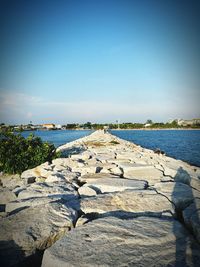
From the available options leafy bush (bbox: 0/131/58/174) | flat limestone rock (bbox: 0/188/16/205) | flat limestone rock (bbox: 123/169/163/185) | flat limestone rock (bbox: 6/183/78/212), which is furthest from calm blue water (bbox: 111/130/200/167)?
flat limestone rock (bbox: 0/188/16/205)

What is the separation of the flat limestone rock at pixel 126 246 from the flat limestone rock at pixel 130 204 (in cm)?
37

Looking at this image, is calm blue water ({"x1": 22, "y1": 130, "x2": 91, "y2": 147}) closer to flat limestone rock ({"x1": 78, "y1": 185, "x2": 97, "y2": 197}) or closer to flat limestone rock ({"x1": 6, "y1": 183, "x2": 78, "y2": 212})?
flat limestone rock ({"x1": 6, "y1": 183, "x2": 78, "y2": 212})

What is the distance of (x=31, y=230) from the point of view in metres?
1.87

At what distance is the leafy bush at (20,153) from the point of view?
502cm

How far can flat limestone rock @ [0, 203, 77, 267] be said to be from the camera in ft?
5.43

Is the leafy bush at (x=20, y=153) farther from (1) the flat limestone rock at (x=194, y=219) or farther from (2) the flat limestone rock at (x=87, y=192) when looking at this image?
(1) the flat limestone rock at (x=194, y=219)

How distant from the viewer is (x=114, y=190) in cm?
321

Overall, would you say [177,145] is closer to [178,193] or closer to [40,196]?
[178,193]

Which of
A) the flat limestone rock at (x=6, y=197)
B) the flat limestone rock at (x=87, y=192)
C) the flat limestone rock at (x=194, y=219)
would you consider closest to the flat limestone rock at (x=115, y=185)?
the flat limestone rock at (x=87, y=192)

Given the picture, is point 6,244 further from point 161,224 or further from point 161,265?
point 161,224

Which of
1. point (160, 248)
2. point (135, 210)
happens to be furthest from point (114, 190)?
point (160, 248)

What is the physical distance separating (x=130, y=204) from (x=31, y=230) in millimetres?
1285

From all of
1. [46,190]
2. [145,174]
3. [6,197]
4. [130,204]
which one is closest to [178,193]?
[130,204]

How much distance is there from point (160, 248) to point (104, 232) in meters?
0.53
